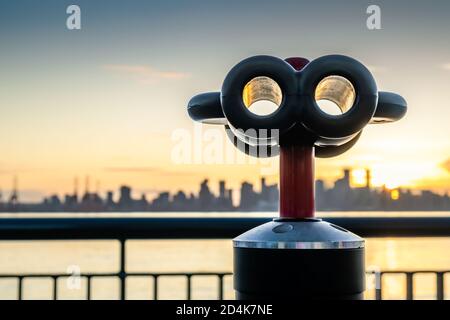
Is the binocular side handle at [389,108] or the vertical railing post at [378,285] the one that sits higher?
the binocular side handle at [389,108]

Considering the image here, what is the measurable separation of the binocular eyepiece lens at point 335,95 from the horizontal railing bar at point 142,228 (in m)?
0.79

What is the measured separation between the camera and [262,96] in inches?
152

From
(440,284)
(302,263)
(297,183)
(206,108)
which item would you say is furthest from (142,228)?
(440,284)

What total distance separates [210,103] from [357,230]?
1.15 meters

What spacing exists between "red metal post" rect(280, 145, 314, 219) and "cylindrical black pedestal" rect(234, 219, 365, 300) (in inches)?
3.5

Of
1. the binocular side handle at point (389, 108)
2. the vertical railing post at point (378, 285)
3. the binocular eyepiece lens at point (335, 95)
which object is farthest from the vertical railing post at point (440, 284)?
the binocular eyepiece lens at point (335, 95)

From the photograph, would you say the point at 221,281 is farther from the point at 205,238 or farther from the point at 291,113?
the point at 291,113

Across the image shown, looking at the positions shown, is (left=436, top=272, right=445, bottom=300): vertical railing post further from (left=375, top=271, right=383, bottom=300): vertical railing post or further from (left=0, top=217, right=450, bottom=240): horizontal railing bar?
(left=0, top=217, right=450, bottom=240): horizontal railing bar

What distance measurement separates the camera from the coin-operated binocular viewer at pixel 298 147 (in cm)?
362

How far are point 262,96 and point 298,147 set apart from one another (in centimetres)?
28

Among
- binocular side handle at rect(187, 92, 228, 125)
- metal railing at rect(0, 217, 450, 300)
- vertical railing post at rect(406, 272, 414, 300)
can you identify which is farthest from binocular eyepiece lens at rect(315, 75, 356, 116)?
vertical railing post at rect(406, 272, 414, 300)

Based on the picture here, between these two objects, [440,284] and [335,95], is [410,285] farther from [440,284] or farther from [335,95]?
[335,95]

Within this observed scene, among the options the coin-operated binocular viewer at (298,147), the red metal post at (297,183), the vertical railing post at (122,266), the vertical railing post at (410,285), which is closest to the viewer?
the coin-operated binocular viewer at (298,147)

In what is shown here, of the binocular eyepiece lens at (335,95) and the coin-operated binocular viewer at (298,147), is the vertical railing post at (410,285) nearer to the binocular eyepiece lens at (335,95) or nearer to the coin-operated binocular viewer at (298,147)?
the coin-operated binocular viewer at (298,147)
